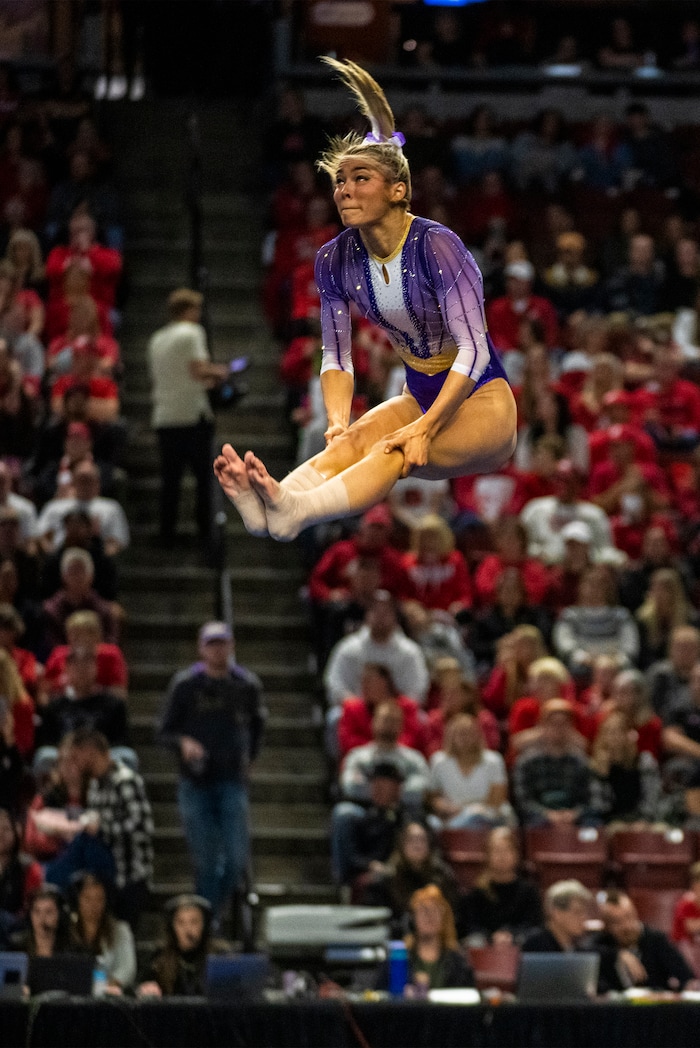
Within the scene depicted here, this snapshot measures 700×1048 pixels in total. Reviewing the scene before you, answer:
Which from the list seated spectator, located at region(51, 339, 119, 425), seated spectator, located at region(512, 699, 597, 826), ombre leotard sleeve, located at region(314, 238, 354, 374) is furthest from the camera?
seated spectator, located at region(51, 339, 119, 425)

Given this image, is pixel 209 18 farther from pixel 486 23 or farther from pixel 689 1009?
pixel 689 1009

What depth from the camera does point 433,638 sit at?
10148mm

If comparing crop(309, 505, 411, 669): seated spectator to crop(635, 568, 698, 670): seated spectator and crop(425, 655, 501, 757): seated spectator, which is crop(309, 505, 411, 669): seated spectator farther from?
crop(635, 568, 698, 670): seated spectator

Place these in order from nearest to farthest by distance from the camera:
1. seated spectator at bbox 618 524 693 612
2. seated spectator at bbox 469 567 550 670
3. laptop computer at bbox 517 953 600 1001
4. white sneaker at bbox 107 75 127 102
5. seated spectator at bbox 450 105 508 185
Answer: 1. laptop computer at bbox 517 953 600 1001
2. seated spectator at bbox 469 567 550 670
3. seated spectator at bbox 618 524 693 612
4. seated spectator at bbox 450 105 508 185
5. white sneaker at bbox 107 75 127 102

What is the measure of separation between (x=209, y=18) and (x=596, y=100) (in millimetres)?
3338

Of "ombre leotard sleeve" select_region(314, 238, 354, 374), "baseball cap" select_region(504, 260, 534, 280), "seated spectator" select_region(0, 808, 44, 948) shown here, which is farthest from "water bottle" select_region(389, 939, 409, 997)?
"baseball cap" select_region(504, 260, 534, 280)

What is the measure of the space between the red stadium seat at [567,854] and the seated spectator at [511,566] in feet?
5.44

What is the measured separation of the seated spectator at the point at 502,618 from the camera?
33.6 ft

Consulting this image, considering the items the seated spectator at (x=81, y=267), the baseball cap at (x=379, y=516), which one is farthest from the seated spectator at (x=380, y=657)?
the seated spectator at (x=81, y=267)

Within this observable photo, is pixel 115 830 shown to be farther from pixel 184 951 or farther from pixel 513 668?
pixel 513 668

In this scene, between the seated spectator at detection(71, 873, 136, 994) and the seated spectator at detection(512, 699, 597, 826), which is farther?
the seated spectator at detection(512, 699, 597, 826)

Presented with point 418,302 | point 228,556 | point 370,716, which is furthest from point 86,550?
point 418,302

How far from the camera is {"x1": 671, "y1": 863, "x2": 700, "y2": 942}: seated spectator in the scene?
8.79m

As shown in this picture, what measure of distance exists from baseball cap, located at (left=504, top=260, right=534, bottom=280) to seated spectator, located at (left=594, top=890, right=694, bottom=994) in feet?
17.5
